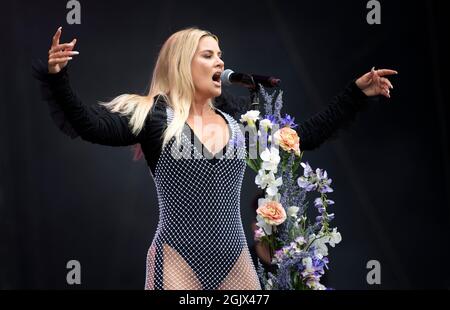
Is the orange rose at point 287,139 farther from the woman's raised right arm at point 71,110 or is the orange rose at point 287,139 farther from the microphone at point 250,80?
the woman's raised right arm at point 71,110

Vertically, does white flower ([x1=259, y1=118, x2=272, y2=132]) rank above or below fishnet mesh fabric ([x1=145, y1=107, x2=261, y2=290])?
above

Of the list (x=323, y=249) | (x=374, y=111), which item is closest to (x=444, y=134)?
(x=374, y=111)

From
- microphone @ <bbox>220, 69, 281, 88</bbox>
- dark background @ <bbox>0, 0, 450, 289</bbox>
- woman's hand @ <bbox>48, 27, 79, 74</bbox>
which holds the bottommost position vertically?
dark background @ <bbox>0, 0, 450, 289</bbox>

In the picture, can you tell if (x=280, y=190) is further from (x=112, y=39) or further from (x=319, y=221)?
(x=112, y=39)

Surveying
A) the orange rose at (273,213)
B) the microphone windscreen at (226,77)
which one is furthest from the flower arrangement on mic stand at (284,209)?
the microphone windscreen at (226,77)

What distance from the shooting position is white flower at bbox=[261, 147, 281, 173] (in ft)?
7.61

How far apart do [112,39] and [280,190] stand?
7.81 feet

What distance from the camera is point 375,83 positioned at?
8.52 ft

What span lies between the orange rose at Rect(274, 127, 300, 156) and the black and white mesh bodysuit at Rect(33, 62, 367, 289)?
0.14m

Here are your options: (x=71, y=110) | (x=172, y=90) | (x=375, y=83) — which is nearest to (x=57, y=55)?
(x=71, y=110)

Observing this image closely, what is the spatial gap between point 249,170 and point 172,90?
6.83 feet

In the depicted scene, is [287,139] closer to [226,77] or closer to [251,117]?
[251,117]

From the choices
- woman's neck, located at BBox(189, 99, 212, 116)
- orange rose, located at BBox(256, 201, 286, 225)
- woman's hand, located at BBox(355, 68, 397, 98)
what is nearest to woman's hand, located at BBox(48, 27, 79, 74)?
woman's neck, located at BBox(189, 99, 212, 116)

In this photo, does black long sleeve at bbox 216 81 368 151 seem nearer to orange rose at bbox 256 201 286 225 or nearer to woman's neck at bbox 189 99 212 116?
woman's neck at bbox 189 99 212 116
